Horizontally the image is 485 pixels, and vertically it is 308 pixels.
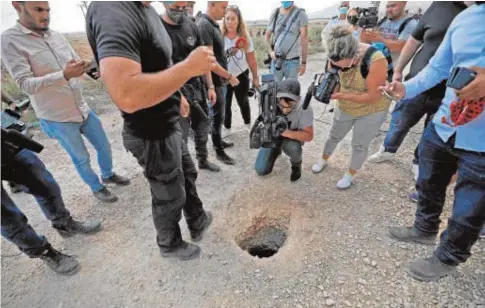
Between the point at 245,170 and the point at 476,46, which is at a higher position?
the point at 476,46

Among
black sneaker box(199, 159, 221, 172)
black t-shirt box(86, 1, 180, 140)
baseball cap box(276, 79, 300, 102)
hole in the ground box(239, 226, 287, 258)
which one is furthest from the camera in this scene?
black sneaker box(199, 159, 221, 172)

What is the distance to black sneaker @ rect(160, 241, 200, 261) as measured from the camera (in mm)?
2322

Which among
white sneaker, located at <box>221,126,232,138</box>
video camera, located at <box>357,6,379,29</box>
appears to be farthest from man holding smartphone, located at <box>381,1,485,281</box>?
white sneaker, located at <box>221,126,232,138</box>

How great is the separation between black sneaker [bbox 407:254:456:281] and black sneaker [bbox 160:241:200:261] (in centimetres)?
170

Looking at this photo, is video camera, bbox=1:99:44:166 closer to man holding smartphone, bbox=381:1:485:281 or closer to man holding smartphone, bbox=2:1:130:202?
man holding smartphone, bbox=2:1:130:202

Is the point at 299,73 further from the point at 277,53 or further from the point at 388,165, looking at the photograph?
the point at 388,165

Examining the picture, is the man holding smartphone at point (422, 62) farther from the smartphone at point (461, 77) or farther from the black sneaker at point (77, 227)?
the black sneaker at point (77, 227)

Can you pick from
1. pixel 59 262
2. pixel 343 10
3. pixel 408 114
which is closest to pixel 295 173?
pixel 408 114

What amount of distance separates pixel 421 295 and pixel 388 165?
5.41 feet

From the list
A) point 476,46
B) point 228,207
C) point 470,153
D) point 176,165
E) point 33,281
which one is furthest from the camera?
point 228,207

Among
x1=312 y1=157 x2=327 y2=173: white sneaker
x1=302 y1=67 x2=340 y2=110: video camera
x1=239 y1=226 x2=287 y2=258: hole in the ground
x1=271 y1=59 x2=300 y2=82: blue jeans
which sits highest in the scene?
x1=302 y1=67 x2=340 y2=110: video camera

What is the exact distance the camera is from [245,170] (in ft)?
11.4

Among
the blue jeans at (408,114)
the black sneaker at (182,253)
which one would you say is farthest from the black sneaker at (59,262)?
the blue jeans at (408,114)

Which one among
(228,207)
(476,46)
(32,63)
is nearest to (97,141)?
(32,63)
